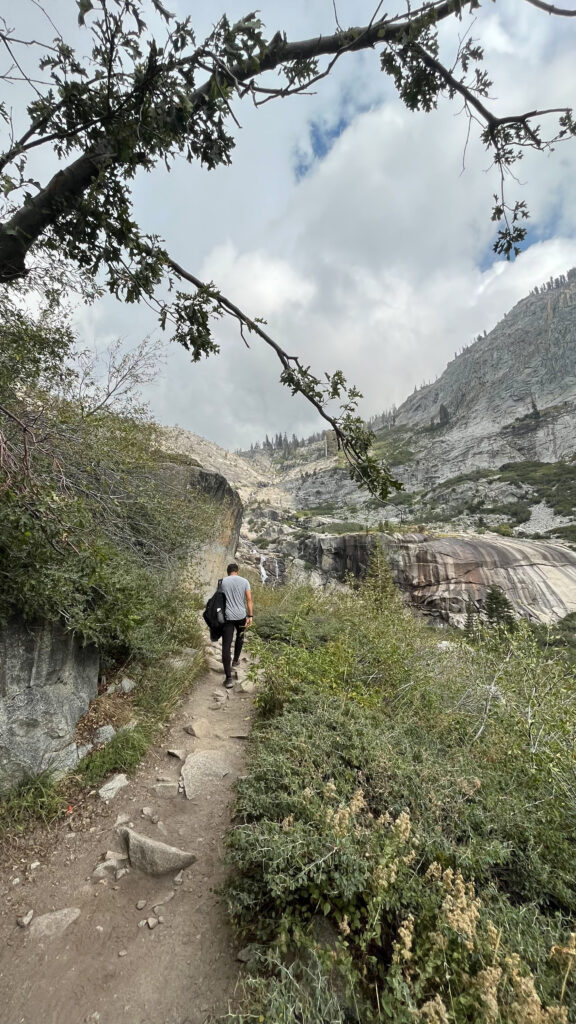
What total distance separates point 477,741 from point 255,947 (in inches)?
99.4

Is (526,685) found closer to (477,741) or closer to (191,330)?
(477,741)

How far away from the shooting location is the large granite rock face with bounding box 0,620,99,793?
3.37 metres

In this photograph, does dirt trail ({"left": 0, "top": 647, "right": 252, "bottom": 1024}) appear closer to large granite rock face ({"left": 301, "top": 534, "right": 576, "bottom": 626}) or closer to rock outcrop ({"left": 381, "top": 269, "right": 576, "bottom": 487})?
large granite rock face ({"left": 301, "top": 534, "right": 576, "bottom": 626})

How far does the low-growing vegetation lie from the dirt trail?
339mm

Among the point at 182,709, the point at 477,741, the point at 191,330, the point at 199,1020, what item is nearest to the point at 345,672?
the point at 477,741

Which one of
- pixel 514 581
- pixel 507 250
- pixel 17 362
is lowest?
pixel 514 581

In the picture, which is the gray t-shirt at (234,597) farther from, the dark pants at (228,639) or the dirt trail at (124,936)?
the dirt trail at (124,936)

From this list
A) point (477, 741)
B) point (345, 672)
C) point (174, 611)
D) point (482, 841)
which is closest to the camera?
point (482, 841)

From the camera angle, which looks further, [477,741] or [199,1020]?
[477,741]

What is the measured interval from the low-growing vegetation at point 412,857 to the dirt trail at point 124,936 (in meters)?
0.34

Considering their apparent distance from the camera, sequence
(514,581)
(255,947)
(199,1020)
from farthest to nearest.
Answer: (514,581) → (255,947) → (199,1020)

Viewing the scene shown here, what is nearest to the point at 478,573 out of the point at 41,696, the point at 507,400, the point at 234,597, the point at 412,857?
the point at 234,597

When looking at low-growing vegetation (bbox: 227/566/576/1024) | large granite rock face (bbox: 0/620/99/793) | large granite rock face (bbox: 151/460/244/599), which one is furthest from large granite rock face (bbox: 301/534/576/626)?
large granite rock face (bbox: 0/620/99/793)

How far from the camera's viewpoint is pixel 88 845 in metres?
3.22
